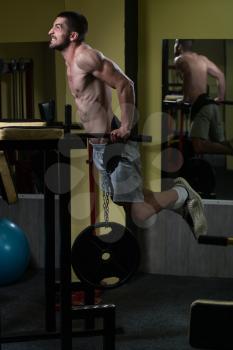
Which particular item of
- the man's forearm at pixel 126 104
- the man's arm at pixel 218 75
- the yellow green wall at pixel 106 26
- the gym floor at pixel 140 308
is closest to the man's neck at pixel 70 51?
the yellow green wall at pixel 106 26

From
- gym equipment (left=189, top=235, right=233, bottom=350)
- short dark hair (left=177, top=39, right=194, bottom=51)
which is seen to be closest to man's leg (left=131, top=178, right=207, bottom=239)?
short dark hair (left=177, top=39, right=194, bottom=51)

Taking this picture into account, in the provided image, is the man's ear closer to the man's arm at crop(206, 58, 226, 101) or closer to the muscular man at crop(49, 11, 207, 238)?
the muscular man at crop(49, 11, 207, 238)

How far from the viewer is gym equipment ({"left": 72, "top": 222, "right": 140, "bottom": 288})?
2.85m

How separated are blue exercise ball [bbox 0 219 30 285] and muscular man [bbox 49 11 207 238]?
2.30 ft

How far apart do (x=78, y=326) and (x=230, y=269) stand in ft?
4.08

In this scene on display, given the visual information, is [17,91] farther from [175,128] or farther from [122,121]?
[175,128]

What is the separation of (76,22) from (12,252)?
148 cm

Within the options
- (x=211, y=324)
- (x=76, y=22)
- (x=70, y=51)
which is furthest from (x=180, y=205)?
(x=211, y=324)

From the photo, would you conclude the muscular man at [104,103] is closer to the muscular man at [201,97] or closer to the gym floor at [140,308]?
the muscular man at [201,97]

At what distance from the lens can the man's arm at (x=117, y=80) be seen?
346 centimetres

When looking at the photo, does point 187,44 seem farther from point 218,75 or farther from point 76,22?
point 76,22

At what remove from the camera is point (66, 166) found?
8.04ft

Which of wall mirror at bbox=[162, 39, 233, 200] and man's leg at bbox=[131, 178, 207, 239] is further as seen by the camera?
wall mirror at bbox=[162, 39, 233, 200]

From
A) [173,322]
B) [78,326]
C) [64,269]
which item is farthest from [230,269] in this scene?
[64,269]
